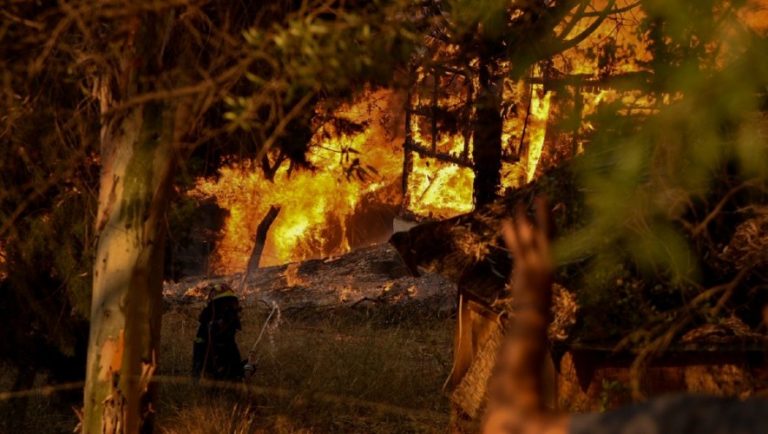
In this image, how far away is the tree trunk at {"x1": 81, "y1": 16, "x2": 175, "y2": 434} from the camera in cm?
786

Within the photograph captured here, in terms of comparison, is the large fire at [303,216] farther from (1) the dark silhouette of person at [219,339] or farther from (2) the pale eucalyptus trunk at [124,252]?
(2) the pale eucalyptus trunk at [124,252]

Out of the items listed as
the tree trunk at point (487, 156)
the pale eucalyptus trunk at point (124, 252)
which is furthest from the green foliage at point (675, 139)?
the tree trunk at point (487, 156)

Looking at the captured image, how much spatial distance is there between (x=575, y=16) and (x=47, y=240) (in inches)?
230

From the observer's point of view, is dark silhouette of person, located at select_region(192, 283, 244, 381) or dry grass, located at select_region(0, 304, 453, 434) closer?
dry grass, located at select_region(0, 304, 453, 434)

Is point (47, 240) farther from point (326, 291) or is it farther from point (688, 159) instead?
point (326, 291)

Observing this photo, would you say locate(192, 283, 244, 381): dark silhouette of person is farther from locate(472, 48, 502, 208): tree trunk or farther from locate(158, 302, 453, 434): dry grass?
locate(472, 48, 502, 208): tree trunk

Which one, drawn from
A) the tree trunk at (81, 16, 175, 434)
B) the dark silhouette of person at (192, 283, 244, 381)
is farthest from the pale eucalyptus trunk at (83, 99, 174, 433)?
the dark silhouette of person at (192, 283, 244, 381)

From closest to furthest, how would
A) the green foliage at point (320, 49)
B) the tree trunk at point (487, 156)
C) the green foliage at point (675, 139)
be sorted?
the green foliage at point (675, 139) < the green foliage at point (320, 49) < the tree trunk at point (487, 156)

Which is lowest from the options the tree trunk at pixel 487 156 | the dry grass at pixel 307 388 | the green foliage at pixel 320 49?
the dry grass at pixel 307 388

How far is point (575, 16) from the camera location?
37.2 ft

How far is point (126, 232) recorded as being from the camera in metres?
7.93

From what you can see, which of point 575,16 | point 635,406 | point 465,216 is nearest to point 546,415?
point 635,406

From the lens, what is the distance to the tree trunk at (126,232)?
7.86 metres

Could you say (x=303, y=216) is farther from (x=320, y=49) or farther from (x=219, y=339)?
(x=320, y=49)
